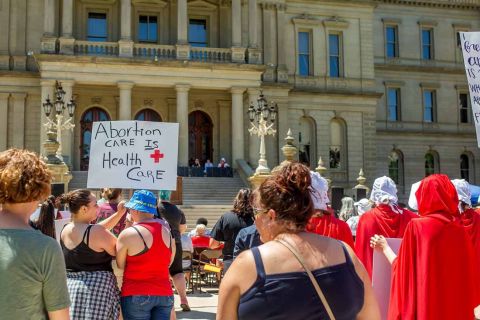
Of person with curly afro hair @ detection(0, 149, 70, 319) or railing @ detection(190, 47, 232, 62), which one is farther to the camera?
railing @ detection(190, 47, 232, 62)

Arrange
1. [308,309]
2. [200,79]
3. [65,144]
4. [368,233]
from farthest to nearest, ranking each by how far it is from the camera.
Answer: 1. [200,79]
2. [65,144]
3. [368,233]
4. [308,309]

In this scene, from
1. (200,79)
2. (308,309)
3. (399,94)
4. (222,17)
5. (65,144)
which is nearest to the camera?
(308,309)

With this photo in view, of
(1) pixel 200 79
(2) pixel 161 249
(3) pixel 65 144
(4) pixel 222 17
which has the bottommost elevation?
(2) pixel 161 249

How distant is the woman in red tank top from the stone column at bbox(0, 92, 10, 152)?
28.5 meters

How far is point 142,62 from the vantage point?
30016mm

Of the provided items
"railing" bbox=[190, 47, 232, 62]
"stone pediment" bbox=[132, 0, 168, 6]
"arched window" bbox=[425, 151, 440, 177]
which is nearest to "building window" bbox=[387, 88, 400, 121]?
"arched window" bbox=[425, 151, 440, 177]

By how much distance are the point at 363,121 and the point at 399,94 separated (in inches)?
291

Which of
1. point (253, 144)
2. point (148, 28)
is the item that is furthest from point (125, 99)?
point (253, 144)

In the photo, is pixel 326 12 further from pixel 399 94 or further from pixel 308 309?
pixel 308 309

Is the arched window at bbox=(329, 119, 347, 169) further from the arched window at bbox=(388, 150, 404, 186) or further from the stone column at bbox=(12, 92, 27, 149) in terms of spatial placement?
the stone column at bbox=(12, 92, 27, 149)

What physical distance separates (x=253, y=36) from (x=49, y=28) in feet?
34.9

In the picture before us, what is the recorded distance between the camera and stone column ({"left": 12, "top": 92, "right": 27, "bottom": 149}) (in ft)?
104

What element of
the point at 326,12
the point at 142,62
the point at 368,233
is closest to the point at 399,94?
the point at 326,12

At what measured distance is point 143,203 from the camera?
577cm
